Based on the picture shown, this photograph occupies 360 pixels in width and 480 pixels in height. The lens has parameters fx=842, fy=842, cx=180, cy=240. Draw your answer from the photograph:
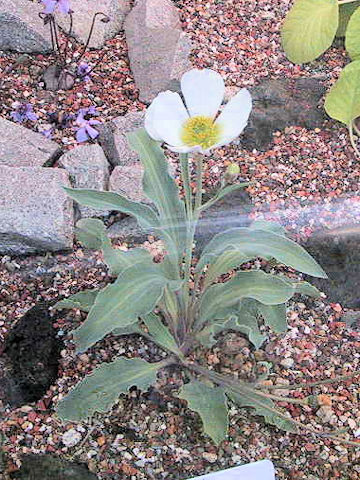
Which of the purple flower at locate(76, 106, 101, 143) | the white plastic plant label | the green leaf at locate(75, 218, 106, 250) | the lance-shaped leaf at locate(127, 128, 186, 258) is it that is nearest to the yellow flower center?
the lance-shaped leaf at locate(127, 128, 186, 258)

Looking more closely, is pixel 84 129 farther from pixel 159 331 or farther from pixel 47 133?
pixel 159 331

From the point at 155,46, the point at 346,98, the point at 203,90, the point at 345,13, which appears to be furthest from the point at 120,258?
the point at 345,13

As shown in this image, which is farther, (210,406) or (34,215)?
(34,215)

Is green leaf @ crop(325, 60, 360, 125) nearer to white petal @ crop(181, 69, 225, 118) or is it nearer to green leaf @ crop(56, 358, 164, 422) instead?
white petal @ crop(181, 69, 225, 118)

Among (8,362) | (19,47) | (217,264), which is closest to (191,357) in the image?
(217,264)

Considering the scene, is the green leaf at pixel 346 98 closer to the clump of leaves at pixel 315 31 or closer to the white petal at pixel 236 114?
the clump of leaves at pixel 315 31

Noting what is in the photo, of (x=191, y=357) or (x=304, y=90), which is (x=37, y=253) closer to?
(x=191, y=357)

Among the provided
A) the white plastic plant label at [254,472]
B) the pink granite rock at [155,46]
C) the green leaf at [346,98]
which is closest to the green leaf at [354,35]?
the green leaf at [346,98]
